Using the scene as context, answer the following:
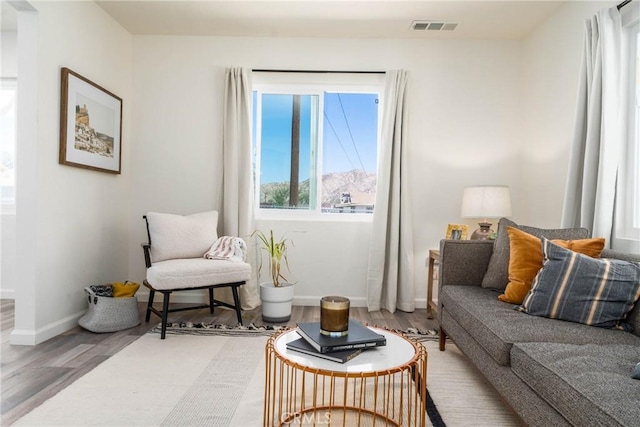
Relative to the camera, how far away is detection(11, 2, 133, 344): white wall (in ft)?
8.44

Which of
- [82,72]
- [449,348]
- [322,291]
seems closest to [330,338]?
[449,348]

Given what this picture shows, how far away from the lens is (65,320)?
2832 millimetres

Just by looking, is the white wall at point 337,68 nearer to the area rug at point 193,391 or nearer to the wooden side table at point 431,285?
the wooden side table at point 431,285

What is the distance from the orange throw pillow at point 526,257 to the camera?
6.63 ft

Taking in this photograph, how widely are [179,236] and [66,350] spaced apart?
41.1 inches

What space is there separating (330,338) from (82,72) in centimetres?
282

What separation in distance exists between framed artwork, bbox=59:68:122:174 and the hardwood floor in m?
1.21

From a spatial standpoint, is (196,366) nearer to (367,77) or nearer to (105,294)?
(105,294)

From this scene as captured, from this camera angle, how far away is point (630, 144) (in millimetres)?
2416

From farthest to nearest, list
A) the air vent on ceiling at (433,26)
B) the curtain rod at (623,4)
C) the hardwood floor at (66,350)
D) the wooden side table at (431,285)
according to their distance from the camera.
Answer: the air vent on ceiling at (433,26)
the wooden side table at (431,285)
the curtain rod at (623,4)
the hardwood floor at (66,350)

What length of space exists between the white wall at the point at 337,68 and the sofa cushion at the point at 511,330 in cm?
175

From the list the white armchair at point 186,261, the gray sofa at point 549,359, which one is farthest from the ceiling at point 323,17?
the gray sofa at point 549,359

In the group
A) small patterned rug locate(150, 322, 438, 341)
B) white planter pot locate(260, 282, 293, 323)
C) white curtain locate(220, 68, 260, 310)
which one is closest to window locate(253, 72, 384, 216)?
white curtain locate(220, 68, 260, 310)

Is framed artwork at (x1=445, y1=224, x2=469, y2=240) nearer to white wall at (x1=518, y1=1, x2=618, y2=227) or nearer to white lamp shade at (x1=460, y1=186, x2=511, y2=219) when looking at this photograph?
white lamp shade at (x1=460, y1=186, x2=511, y2=219)
